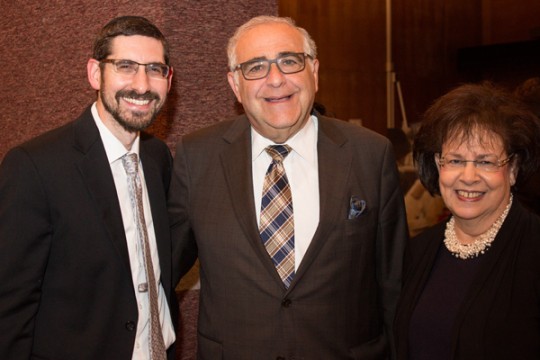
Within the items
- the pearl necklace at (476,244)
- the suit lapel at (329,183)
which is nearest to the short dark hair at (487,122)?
the pearl necklace at (476,244)

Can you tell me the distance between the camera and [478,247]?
192cm

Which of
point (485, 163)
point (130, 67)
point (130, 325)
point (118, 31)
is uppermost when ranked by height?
point (118, 31)

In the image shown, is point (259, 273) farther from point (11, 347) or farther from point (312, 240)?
point (11, 347)

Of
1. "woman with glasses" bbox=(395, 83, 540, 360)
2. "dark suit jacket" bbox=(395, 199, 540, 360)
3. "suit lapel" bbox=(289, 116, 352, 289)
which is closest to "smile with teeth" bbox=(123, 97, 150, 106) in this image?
"suit lapel" bbox=(289, 116, 352, 289)

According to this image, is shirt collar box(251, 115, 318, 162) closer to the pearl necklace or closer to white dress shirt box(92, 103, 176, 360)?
white dress shirt box(92, 103, 176, 360)

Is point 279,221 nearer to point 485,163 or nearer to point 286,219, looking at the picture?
Result: point 286,219

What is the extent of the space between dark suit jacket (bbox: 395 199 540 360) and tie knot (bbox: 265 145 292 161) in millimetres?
719

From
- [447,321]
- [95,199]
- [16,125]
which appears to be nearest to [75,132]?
[95,199]

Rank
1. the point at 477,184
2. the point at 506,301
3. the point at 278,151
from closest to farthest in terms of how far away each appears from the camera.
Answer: the point at 506,301 < the point at 477,184 < the point at 278,151

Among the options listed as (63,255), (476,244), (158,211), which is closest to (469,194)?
(476,244)

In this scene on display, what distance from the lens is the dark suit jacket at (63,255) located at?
1.70 m

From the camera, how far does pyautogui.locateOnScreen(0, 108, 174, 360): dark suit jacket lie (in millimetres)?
1698

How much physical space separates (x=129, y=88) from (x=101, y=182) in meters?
0.31

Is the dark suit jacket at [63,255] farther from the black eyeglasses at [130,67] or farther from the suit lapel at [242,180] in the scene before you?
the suit lapel at [242,180]
